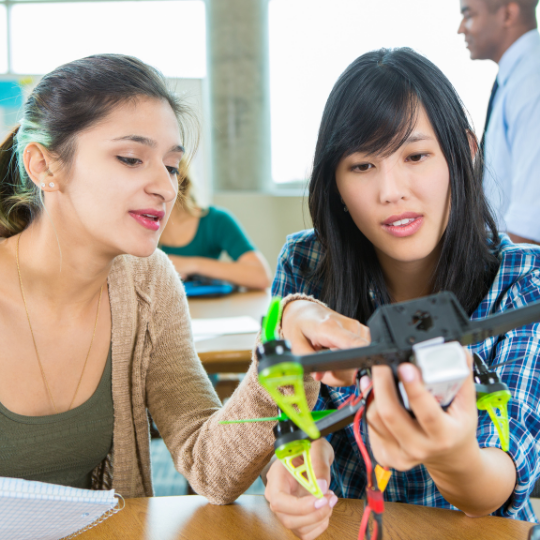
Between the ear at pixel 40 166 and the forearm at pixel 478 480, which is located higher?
the ear at pixel 40 166

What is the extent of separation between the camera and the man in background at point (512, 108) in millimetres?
1947

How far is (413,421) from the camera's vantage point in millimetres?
461

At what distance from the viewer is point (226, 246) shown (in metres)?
2.57

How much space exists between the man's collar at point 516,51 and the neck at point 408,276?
133cm

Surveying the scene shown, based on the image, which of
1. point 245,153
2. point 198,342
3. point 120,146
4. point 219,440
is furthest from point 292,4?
point 219,440

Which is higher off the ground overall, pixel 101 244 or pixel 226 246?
pixel 101 244

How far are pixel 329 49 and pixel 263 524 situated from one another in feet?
12.8

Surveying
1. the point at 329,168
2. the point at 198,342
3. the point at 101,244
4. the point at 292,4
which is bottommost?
the point at 198,342

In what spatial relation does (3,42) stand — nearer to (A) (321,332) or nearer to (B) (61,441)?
(B) (61,441)

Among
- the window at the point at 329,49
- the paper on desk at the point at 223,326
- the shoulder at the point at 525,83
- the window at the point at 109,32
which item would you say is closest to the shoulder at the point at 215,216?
the paper on desk at the point at 223,326

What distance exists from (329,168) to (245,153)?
10.9 feet

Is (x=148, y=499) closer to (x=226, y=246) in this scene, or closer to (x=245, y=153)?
(x=226, y=246)

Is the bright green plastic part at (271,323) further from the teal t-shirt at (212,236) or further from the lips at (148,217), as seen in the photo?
the teal t-shirt at (212,236)

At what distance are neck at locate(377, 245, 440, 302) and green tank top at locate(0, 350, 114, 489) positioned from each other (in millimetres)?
564
